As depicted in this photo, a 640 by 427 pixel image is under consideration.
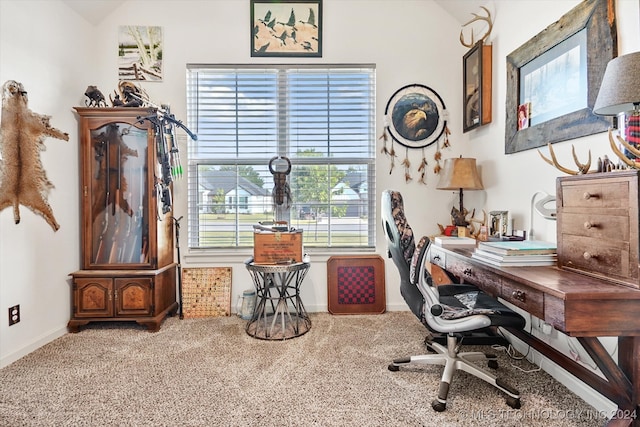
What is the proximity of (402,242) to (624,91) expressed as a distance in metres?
1.07

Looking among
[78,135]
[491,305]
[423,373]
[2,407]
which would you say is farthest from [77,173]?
[491,305]

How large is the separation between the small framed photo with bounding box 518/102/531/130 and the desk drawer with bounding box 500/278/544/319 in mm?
1253

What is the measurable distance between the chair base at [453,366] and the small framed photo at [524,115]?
5.00ft

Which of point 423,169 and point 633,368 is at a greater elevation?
point 423,169

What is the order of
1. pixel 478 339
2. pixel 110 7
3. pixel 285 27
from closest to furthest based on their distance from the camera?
pixel 478 339, pixel 110 7, pixel 285 27

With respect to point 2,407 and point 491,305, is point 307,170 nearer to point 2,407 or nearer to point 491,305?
point 491,305

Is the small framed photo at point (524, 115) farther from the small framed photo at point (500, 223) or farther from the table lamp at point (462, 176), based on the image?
the small framed photo at point (500, 223)

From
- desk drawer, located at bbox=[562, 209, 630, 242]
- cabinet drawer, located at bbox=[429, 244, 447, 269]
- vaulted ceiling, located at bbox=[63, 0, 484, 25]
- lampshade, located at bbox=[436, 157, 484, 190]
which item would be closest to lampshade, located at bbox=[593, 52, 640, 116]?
desk drawer, located at bbox=[562, 209, 630, 242]

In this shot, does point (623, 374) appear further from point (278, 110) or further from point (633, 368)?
point (278, 110)

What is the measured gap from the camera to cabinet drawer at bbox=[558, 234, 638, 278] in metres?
1.17

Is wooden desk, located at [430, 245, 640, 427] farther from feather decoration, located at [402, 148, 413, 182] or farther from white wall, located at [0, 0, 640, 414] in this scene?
feather decoration, located at [402, 148, 413, 182]

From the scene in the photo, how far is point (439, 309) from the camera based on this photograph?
1.60 metres

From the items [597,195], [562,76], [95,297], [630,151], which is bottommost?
[95,297]

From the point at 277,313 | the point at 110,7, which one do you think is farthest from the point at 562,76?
the point at 110,7
